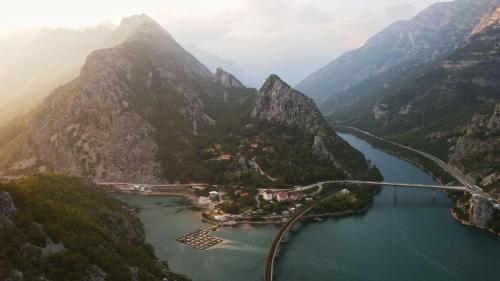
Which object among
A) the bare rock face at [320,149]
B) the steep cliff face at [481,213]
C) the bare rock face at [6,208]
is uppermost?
the bare rock face at [320,149]

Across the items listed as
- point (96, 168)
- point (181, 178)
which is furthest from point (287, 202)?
point (96, 168)

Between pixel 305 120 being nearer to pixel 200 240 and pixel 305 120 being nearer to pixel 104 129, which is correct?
pixel 104 129

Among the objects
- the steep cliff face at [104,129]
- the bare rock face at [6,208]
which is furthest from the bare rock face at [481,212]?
the bare rock face at [6,208]

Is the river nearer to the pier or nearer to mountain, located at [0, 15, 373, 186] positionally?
the pier

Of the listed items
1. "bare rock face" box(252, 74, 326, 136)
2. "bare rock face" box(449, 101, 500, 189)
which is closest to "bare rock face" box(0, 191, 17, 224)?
"bare rock face" box(449, 101, 500, 189)

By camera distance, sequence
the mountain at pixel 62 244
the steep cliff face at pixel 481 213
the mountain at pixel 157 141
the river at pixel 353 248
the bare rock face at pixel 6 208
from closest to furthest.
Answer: the mountain at pixel 62 244
the bare rock face at pixel 6 208
the river at pixel 353 248
the steep cliff face at pixel 481 213
the mountain at pixel 157 141

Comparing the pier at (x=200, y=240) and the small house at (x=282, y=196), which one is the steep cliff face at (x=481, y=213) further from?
the pier at (x=200, y=240)

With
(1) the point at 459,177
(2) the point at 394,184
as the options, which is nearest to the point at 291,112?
(2) the point at 394,184
